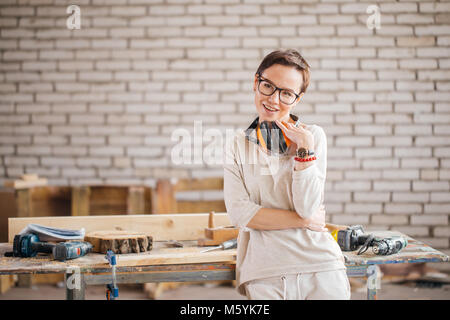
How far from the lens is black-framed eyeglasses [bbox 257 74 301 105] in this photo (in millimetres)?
1918

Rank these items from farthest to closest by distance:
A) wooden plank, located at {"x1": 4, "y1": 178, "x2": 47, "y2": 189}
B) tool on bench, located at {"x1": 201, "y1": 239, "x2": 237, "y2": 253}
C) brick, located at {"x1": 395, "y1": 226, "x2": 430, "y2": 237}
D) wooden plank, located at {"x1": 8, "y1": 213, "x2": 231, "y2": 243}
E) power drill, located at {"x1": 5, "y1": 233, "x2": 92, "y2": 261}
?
brick, located at {"x1": 395, "y1": 226, "x2": 430, "y2": 237}, wooden plank, located at {"x1": 4, "y1": 178, "x2": 47, "y2": 189}, wooden plank, located at {"x1": 8, "y1": 213, "x2": 231, "y2": 243}, tool on bench, located at {"x1": 201, "y1": 239, "x2": 237, "y2": 253}, power drill, located at {"x1": 5, "y1": 233, "x2": 92, "y2": 261}

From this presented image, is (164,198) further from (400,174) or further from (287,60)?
(287,60)

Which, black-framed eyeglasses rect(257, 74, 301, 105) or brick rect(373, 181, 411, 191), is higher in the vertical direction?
black-framed eyeglasses rect(257, 74, 301, 105)

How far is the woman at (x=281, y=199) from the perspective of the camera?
5.88 ft

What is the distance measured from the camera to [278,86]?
6.27 ft

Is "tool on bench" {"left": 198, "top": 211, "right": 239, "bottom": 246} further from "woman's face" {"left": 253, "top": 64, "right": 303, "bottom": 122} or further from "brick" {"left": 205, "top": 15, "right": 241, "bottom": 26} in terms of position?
"brick" {"left": 205, "top": 15, "right": 241, "bottom": 26}

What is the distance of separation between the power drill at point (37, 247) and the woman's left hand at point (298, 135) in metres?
1.11

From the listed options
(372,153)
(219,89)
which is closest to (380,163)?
(372,153)

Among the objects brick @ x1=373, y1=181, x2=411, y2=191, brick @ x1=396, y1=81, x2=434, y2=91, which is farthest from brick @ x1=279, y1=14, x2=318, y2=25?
brick @ x1=373, y1=181, x2=411, y2=191

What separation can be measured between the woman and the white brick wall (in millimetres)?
2703

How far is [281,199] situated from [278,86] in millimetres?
494

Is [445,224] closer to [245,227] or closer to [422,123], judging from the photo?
[422,123]

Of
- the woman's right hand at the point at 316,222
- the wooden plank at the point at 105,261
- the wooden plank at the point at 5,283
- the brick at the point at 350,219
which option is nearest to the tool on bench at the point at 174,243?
the wooden plank at the point at 105,261

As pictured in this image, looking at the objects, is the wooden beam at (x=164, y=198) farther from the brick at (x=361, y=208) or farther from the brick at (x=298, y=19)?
the brick at (x=298, y=19)
